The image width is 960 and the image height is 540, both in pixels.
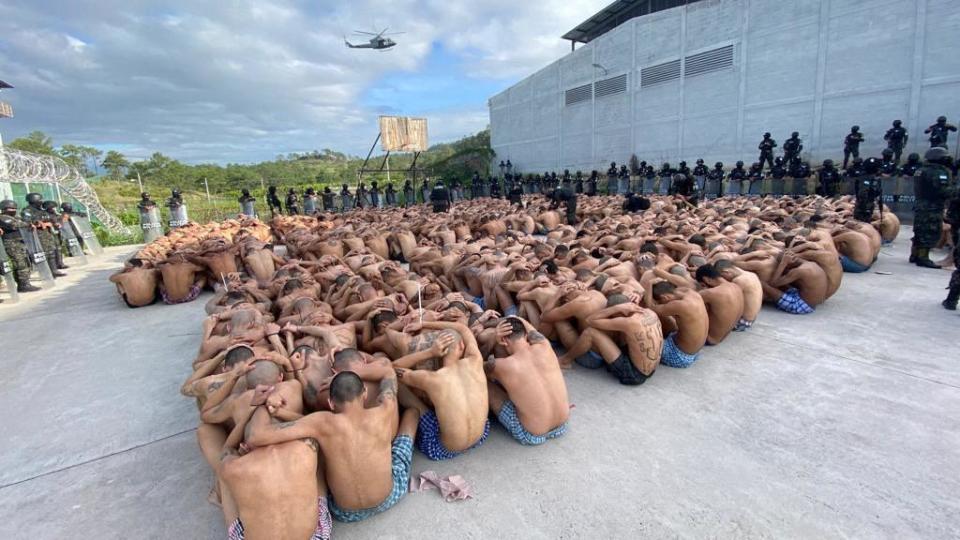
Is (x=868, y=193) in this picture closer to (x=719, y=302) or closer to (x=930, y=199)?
(x=930, y=199)

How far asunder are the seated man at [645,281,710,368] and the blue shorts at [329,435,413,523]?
9.25ft

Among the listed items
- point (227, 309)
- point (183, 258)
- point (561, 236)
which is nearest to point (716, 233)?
point (561, 236)

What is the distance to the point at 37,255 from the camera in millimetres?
9570

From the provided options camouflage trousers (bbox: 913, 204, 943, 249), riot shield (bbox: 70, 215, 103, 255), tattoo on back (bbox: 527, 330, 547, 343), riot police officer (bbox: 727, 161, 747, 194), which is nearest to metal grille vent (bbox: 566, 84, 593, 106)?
riot police officer (bbox: 727, 161, 747, 194)

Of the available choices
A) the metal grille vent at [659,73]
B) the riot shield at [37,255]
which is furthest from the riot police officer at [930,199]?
the metal grille vent at [659,73]

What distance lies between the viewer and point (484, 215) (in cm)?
Result: 1225

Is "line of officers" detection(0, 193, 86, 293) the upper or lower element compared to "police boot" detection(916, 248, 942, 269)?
upper

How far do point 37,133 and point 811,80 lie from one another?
55562 millimetres

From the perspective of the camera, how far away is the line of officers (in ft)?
A: 29.9

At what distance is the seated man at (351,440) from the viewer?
251 cm

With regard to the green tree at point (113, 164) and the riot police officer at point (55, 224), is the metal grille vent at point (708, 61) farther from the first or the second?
the green tree at point (113, 164)

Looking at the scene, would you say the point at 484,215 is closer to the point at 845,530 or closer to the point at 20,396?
the point at 20,396

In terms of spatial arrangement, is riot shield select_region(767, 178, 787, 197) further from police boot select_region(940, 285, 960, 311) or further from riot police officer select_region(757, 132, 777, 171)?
police boot select_region(940, 285, 960, 311)

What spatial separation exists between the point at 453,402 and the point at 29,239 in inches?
472
